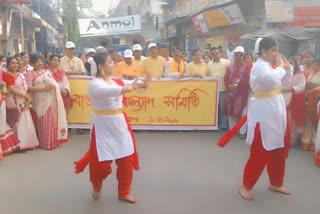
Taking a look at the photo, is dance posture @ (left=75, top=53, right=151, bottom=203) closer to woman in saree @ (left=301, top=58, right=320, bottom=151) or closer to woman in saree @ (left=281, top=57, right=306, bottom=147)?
woman in saree @ (left=281, top=57, right=306, bottom=147)

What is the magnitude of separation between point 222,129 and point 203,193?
11.2ft

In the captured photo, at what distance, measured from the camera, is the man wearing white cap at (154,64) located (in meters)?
7.03

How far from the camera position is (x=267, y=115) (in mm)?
3477

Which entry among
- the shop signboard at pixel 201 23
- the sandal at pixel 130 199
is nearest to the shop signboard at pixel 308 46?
the shop signboard at pixel 201 23

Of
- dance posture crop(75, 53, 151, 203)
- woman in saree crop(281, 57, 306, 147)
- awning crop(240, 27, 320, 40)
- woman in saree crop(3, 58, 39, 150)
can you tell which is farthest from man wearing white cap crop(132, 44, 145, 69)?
awning crop(240, 27, 320, 40)

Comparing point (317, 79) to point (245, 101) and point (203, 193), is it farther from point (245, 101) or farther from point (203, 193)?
point (203, 193)

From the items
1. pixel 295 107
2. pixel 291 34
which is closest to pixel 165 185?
pixel 295 107

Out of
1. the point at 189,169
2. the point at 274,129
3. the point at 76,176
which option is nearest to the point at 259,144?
the point at 274,129

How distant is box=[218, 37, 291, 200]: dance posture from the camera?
344cm

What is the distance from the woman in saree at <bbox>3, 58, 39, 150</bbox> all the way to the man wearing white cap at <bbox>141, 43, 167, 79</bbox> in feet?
8.31

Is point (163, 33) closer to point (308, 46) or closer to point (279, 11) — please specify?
point (279, 11)

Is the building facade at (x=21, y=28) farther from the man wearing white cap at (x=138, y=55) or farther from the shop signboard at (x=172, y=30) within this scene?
the man wearing white cap at (x=138, y=55)

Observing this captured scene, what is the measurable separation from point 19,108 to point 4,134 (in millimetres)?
460

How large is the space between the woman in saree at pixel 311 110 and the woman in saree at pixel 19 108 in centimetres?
438
